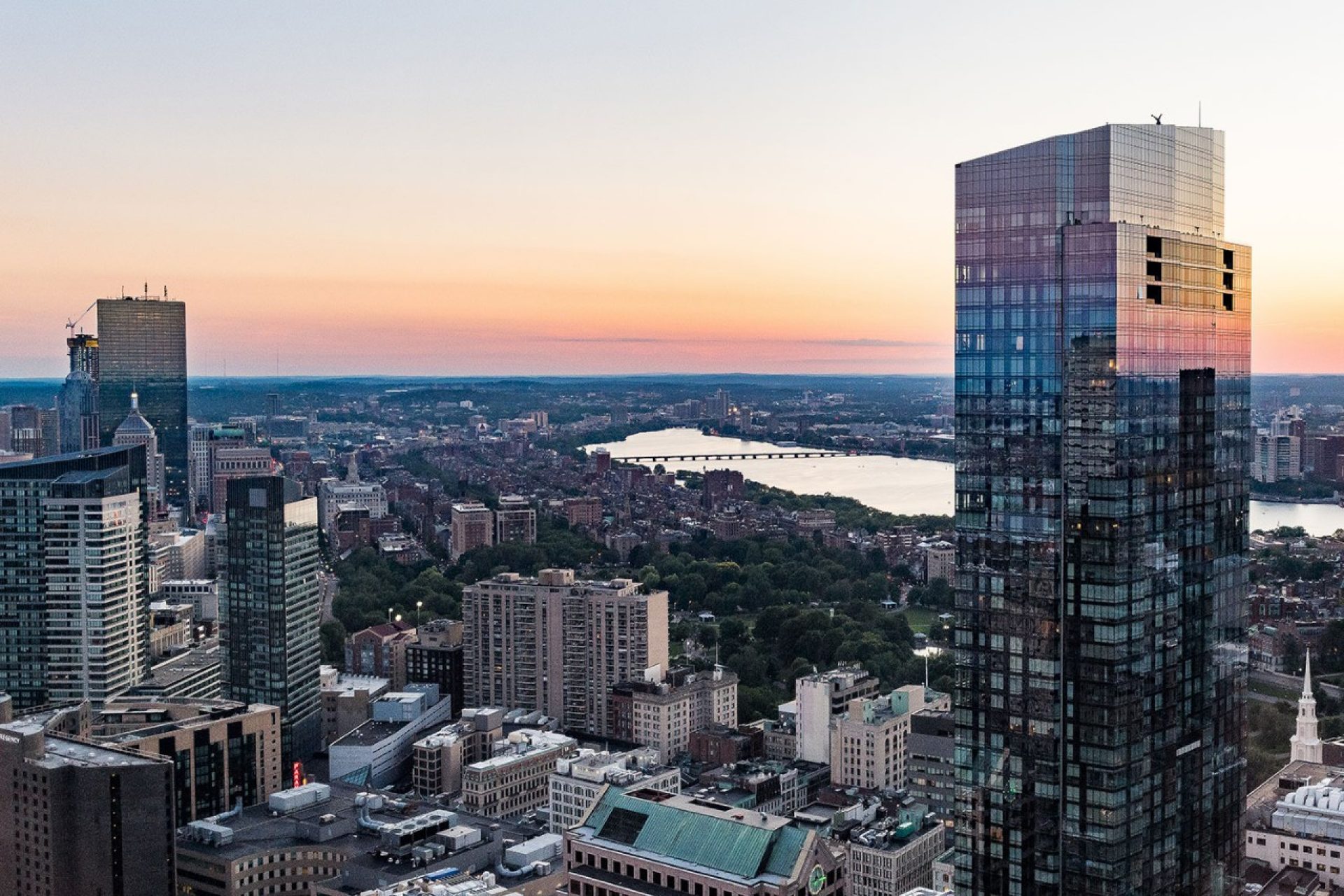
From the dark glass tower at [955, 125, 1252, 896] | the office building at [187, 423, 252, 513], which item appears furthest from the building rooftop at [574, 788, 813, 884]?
the office building at [187, 423, 252, 513]

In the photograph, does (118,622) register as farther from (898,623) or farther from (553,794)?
(898,623)

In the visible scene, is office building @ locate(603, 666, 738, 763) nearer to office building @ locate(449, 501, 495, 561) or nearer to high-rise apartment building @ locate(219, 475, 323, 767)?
high-rise apartment building @ locate(219, 475, 323, 767)

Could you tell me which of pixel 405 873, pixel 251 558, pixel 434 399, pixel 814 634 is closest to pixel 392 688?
pixel 251 558

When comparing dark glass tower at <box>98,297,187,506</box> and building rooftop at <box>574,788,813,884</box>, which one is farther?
dark glass tower at <box>98,297,187,506</box>

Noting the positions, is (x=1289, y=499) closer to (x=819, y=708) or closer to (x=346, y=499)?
(x=346, y=499)

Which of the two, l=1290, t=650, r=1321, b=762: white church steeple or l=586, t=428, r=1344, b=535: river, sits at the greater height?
l=586, t=428, r=1344, b=535: river

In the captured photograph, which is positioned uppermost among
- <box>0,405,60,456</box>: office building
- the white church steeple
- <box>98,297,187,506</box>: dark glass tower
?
<box>98,297,187,506</box>: dark glass tower
